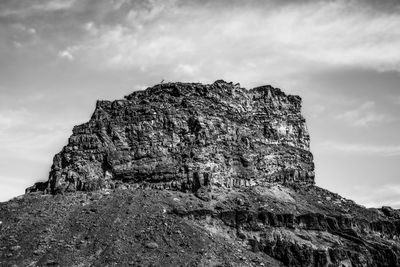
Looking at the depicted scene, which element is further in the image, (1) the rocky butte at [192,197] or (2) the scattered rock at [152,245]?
(1) the rocky butte at [192,197]

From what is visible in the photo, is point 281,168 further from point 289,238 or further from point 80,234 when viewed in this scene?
point 80,234

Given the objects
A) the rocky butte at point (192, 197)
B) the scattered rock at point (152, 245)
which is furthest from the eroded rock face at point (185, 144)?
the scattered rock at point (152, 245)

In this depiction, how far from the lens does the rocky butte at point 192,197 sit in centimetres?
8762

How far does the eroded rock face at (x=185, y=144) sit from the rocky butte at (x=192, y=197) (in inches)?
10.1

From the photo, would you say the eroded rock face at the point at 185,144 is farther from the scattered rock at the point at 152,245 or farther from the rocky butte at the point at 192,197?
the scattered rock at the point at 152,245

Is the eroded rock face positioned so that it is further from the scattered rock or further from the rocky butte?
the scattered rock

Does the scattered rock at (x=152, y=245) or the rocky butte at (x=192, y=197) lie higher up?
the rocky butte at (x=192, y=197)

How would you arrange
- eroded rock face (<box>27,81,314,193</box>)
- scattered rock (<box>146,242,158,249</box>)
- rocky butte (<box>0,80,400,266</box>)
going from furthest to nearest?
eroded rock face (<box>27,81,314,193</box>) → rocky butte (<box>0,80,400,266</box>) → scattered rock (<box>146,242,158,249</box>)

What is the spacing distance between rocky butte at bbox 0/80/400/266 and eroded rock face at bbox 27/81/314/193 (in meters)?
0.26

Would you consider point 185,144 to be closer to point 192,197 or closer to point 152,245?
point 192,197

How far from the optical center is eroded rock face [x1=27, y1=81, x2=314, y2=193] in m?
112

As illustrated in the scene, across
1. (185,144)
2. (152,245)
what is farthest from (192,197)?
(152,245)

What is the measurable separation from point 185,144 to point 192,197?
17176 millimetres

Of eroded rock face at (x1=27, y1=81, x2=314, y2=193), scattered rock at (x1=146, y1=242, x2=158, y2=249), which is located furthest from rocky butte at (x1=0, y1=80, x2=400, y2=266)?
scattered rock at (x1=146, y1=242, x2=158, y2=249)
